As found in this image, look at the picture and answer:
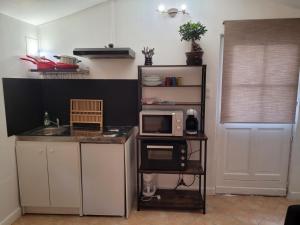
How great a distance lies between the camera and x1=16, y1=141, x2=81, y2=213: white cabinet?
2326mm

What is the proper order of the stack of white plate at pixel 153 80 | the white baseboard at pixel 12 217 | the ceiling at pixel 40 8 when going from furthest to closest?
the stack of white plate at pixel 153 80
the white baseboard at pixel 12 217
the ceiling at pixel 40 8

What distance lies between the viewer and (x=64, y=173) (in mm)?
2354

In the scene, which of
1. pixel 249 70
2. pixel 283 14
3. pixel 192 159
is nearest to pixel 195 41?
pixel 249 70

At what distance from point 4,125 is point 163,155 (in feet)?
5.38

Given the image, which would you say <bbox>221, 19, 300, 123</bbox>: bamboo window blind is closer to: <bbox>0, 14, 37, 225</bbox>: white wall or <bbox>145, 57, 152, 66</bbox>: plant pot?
<bbox>145, 57, 152, 66</bbox>: plant pot

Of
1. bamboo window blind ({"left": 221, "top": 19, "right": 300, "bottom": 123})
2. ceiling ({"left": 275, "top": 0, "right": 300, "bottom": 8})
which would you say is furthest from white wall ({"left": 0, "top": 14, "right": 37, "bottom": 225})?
ceiling ({"left": 275, "top": 0, "right": 300, "bottom": 8})

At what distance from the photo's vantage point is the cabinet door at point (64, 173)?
2318 mm

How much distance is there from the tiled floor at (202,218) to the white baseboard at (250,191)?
0.63 feet

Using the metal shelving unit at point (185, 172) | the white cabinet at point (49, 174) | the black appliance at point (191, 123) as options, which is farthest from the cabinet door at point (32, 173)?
the black appliance at point (191, 123)

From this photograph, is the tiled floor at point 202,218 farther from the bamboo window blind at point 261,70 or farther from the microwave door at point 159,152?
the bamboo window blind at point 261,70

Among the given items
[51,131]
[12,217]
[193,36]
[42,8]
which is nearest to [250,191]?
[193,36]

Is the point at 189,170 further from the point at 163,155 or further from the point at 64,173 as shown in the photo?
the point at 64,173

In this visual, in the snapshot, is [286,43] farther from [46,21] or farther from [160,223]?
[46,21]

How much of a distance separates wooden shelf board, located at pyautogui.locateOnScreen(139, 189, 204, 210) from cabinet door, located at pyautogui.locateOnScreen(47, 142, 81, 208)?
0.77 metres
